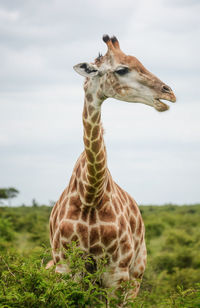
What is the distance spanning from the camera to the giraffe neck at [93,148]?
452 centimetres

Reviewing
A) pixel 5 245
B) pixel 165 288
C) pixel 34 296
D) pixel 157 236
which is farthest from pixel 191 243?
pixel 34 296

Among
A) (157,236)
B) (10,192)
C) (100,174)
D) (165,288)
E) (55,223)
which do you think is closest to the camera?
(100,174)

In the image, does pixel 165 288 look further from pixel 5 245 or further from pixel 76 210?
pixel 76 210

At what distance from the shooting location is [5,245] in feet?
39.5

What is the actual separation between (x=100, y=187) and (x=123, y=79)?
3.86 ft

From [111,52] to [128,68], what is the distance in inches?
13.5

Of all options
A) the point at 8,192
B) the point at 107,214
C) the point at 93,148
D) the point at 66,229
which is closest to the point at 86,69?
the point at 93,148

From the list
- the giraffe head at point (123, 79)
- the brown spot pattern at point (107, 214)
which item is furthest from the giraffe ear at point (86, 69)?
the brown spot pattern at point (107, 214)

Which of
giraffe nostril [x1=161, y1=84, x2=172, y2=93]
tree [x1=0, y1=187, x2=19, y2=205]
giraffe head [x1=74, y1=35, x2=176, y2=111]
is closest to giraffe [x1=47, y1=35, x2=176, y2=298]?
giraffe head [x1=74, y1=35, x2=176, y2=111]

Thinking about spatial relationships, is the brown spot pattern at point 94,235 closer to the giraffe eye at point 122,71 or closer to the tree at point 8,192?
the giraffe eye at point 122,71

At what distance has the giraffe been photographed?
4420 millimetres

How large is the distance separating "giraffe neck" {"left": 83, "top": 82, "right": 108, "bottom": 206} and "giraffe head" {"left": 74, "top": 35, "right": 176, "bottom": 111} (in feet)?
0.38

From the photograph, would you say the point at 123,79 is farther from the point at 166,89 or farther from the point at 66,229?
the point at 66,229

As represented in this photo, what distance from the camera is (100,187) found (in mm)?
4582
